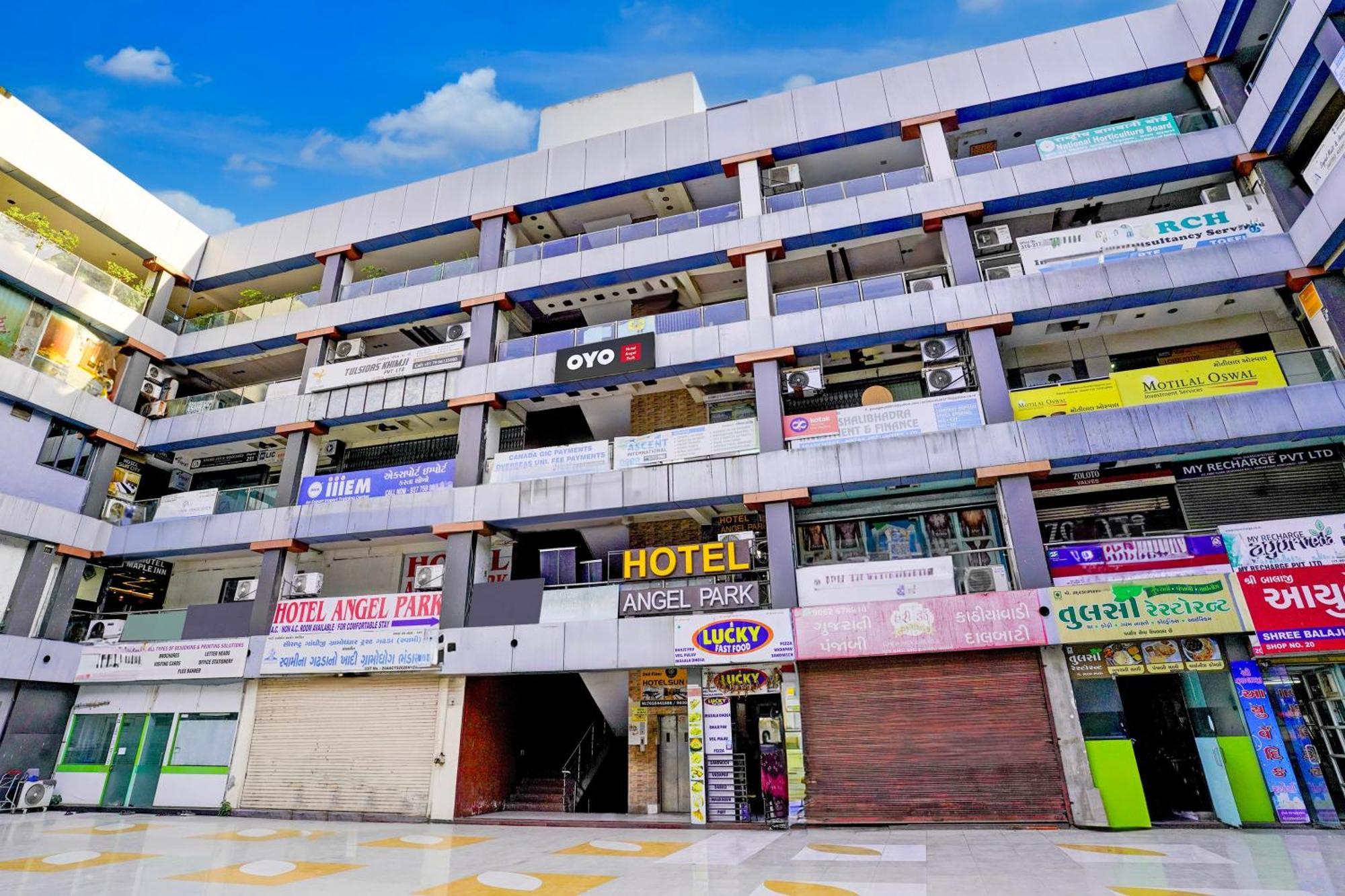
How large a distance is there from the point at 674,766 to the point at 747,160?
17.9 metres

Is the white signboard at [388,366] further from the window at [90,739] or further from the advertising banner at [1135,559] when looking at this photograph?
the advertising banner at [1135,559]

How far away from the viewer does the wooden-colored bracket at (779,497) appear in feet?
57.1

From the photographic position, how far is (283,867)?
10.4 m

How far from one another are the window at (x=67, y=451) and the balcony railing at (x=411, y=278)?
9.25m

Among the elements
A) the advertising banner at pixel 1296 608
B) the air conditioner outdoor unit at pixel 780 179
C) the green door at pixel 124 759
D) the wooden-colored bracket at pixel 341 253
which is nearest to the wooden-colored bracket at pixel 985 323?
the air conditioner outdoor unit at pixel 780 179

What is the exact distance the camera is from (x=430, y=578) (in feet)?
68.2

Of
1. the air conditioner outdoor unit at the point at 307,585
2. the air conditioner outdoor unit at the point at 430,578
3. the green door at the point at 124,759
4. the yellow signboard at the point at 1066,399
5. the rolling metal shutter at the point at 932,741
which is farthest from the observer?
the air conditioner outdoor unit at the point at 307,585

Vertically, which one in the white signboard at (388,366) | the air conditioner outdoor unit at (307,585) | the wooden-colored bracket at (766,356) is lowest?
the air conditioner outdoor unit at (307,585)

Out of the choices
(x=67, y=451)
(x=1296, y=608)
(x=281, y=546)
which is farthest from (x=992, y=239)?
(x=67, y=451)

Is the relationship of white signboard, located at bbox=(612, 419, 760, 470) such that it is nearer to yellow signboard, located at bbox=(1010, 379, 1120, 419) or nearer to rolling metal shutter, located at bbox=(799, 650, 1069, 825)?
rolling metal shutter, located at bbox=(799, 650, 1069, 825)

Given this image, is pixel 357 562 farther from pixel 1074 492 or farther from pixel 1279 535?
pixel 1279 535

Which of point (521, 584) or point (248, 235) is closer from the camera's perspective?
point (521, 584)

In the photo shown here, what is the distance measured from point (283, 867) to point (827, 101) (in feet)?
74.9

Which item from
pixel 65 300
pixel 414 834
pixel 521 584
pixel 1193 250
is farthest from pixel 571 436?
pixel 1193 250
